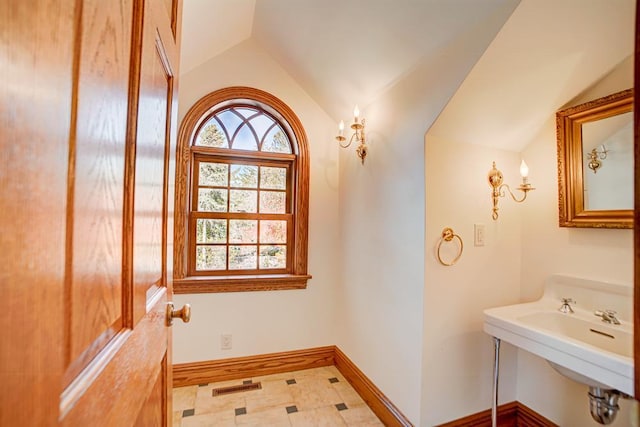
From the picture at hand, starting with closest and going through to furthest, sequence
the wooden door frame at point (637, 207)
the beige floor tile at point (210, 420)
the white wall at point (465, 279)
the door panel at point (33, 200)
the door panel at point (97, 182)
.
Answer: the door panel at point (33, 200) → the door panel at point (97, 182) → the wooden door frame at point (637, 207) → the white wall at point (465, 279) → the beige floor tile at point (210, 420)

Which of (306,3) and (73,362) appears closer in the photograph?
(73,362)

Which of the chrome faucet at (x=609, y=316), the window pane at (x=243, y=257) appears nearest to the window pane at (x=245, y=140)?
the window pane at (x=243, y=257)

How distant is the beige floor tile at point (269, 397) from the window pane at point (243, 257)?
90 centimetres

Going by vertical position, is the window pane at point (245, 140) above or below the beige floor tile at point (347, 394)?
above

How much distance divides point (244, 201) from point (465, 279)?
5.70 ft

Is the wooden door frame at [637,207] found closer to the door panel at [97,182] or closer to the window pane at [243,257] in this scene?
the door panel at [97,182]

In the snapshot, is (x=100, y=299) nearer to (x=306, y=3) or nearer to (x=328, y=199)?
(x=306, y=3)

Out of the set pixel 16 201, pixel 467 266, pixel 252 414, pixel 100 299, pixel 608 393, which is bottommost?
pixel 252 414

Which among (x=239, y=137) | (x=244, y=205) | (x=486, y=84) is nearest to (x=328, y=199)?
(x=244, y=205)

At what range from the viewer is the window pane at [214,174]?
7.62 feet

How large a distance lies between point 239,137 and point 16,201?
7.55 ft

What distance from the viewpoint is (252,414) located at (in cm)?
183

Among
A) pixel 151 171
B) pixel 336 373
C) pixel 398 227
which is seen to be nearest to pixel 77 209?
pixel 151 171

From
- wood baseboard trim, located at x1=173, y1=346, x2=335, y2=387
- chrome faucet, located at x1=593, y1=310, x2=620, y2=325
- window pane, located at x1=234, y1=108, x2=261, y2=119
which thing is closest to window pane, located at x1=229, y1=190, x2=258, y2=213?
window pane, located at x1=234, y1=108, x2=261, y2=119
